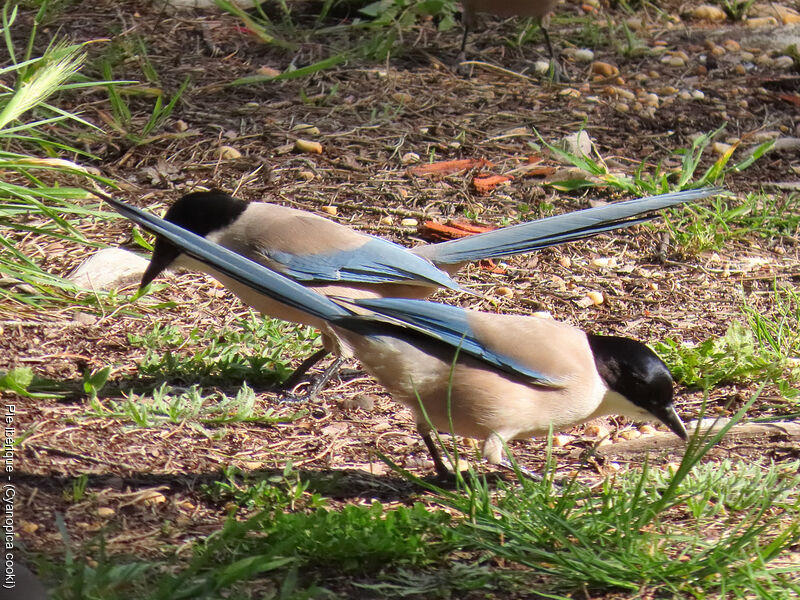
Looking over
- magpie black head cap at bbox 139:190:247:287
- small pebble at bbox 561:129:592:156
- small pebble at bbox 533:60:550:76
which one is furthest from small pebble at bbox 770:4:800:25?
magpie black head cap at bbox 139:190:247:287

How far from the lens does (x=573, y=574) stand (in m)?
2.71

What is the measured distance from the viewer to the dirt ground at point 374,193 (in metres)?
3.53

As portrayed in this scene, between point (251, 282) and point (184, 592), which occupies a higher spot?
point (251, 282)

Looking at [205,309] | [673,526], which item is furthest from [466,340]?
[205,309]

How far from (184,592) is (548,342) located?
154 centimetres

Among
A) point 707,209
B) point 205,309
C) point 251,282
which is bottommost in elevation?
point 205,309

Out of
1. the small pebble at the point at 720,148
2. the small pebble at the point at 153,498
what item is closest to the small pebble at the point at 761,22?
the small pebble at the point at 720,148

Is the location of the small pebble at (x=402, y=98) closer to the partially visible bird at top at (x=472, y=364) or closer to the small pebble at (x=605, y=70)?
the small pebble at (x=605, y=70)

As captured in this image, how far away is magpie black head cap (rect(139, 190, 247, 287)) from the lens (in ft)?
14.8

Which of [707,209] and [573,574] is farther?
[707,209]

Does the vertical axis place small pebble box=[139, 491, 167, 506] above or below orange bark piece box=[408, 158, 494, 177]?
below

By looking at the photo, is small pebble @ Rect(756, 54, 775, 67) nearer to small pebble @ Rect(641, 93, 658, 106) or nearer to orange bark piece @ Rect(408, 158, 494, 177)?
small pebble @ Rect(641, 93, 658, 106)

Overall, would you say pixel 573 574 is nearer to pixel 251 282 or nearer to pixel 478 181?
pixel 251 282

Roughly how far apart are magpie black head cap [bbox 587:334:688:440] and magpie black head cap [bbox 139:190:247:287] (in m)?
1.83
